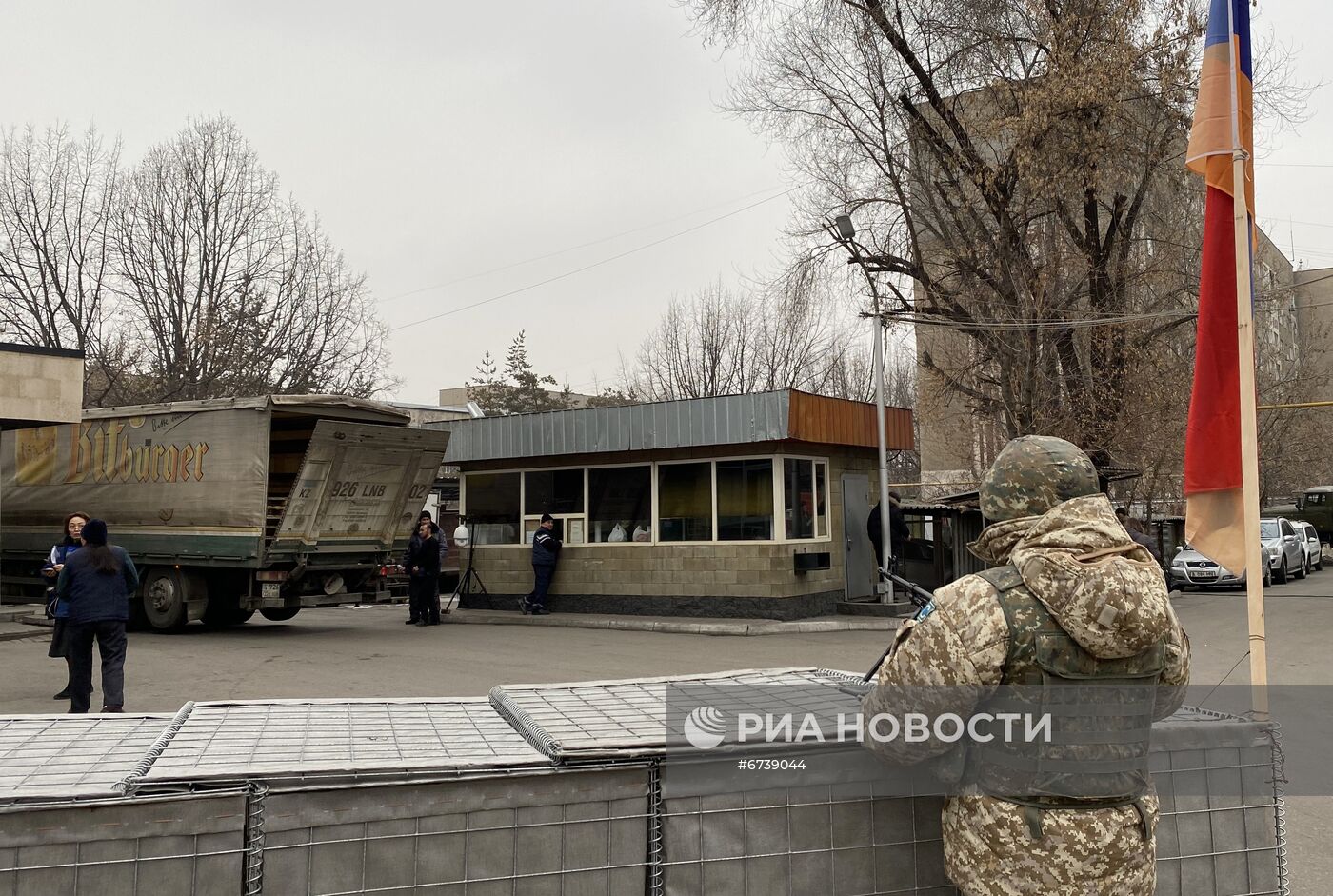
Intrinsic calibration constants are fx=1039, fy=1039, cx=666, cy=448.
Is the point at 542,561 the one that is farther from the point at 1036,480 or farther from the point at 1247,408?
the point at 1036,480

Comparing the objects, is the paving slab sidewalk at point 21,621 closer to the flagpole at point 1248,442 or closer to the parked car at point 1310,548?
the flagpole at point 1248,442

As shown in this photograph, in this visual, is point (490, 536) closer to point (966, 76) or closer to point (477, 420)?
point (477, 420)

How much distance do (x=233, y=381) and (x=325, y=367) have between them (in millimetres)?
2684

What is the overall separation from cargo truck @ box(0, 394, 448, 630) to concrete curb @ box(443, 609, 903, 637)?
9.30 feet

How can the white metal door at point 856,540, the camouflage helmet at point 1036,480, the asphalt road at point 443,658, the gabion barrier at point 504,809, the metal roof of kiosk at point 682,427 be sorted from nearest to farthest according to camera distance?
the gabion barrier at point 504,809
the camouflage helmet at point 1036,480
the asphalt road at point 443,658
the metal roof of kiosk at point 682,427
the white metal door at point 856,540

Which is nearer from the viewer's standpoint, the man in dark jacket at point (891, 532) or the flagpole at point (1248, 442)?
the flagpole at point (1248, 442)

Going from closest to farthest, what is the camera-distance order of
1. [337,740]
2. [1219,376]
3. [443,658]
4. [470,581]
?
[337,740]
[1219,376]
[443,658]
[470,581]

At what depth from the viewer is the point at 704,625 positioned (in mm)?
16641

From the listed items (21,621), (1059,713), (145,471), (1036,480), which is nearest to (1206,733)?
(1059,713)

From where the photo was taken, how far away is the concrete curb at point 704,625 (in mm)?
16234

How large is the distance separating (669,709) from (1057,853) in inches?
44.4

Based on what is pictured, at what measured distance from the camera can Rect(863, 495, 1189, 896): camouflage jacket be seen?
238 centimetres

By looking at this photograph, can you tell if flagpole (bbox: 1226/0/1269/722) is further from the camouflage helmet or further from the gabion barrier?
the camouflage helmet

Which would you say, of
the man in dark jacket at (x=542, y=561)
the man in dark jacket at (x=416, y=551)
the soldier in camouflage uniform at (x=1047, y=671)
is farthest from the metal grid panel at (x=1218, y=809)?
the man in dark jacket at (x=542, y=561)
